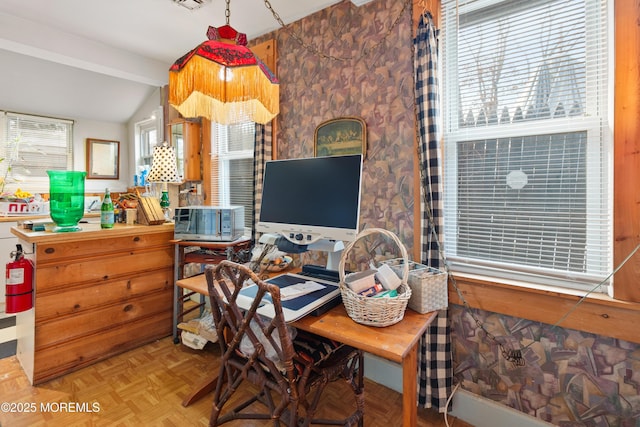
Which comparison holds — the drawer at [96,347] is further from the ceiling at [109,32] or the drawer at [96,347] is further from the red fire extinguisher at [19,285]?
the ceiling at [109,32]

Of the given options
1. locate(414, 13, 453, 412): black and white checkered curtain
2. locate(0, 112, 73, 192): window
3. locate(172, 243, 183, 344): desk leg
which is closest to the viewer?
locate(414, 13, 453, 412): black and white checkered curtain

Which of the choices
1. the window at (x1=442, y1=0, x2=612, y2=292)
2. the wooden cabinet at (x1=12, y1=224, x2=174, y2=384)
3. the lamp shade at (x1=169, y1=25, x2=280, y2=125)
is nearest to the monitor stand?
the window at (x1=442, y1=0, x2=612, y2=292)

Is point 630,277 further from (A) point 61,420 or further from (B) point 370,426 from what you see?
(A) point 61,420

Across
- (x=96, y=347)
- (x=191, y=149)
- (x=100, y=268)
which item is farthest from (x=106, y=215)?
(x=191, y=149)

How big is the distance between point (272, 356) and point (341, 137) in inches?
55.5

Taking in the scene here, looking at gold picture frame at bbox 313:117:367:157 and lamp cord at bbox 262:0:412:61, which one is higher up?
lamp cord at bbox 262:0:412:61

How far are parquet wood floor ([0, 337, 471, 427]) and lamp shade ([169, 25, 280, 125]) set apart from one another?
1626 millimetres

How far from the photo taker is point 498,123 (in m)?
1.58

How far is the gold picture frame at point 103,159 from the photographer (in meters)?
4.52

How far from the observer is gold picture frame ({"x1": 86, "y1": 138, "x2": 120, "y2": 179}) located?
4.52 meters

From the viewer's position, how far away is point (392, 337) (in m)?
1.12

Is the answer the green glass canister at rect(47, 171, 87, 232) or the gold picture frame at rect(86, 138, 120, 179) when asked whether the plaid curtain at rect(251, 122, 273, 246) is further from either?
the gold picture frame at rect(86, 138, 120, 179)

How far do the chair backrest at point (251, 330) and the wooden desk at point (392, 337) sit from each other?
0.12m

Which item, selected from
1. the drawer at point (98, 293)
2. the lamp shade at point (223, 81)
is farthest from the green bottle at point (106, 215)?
the lamp shade at point (223, 81)
